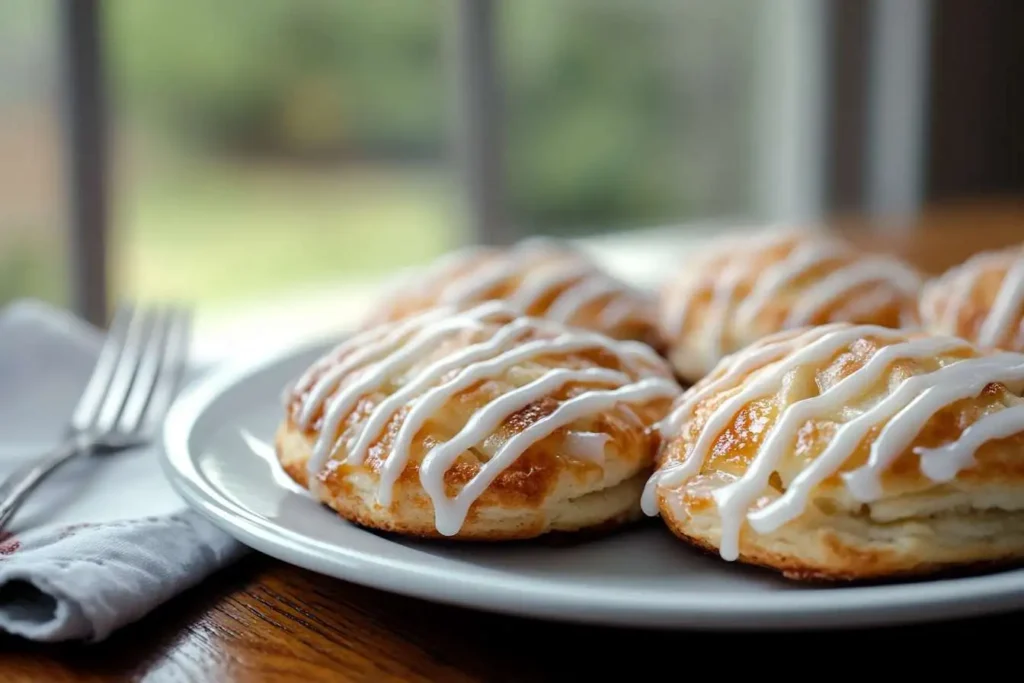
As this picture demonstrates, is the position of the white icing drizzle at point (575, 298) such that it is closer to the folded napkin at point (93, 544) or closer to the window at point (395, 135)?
the folded napkin at point (93, 544)

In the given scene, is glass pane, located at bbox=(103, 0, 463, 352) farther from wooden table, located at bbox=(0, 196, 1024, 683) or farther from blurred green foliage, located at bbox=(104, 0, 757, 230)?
wooden table, located at bbox=(0, 196, 1024, 683)

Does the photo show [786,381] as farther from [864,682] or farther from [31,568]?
[31,568]

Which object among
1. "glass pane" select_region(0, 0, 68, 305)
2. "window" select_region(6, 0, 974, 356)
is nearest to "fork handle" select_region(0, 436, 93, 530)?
"window" select_region(6, 0, 974, 356)

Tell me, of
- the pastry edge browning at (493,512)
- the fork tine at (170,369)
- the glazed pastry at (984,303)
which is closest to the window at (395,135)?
the fork tine at (170,369)

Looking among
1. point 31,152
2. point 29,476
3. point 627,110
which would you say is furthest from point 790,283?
point 627,110

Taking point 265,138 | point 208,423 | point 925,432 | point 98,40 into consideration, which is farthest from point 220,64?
point 925,432

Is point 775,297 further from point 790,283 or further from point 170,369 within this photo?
point 170,369

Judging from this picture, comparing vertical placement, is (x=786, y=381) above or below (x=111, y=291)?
above
